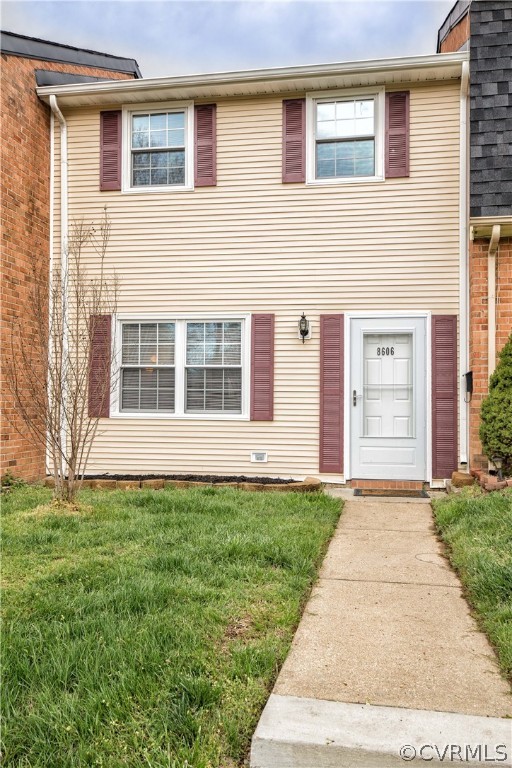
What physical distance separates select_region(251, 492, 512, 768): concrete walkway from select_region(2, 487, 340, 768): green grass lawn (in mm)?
117

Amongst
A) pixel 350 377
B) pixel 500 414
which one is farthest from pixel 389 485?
pixel 500 414

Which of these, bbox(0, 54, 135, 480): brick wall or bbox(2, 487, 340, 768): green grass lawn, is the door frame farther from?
bbox(0, 54, 135, 480): brick wall

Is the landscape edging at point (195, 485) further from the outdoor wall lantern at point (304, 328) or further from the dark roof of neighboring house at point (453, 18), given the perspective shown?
the dark roof of neighboring house at point (453, 18)

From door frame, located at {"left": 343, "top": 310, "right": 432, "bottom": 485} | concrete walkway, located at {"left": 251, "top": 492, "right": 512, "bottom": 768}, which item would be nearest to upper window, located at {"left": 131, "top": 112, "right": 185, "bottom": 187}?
door frame, located at {"left": 343, "top": 310, "right": 432, "bottom": 485}

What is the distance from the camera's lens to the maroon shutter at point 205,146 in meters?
7.75

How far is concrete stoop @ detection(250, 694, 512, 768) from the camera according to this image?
1.92 meters

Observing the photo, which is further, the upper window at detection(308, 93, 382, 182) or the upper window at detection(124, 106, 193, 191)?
the upper window at detection(124, 106, 193, 191)

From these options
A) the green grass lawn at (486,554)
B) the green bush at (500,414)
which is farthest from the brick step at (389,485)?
the green grass lawn at (486,554)

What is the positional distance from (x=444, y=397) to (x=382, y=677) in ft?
16.8

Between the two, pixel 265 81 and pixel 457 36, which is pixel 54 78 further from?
pixel 457 36

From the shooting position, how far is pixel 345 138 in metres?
7.44

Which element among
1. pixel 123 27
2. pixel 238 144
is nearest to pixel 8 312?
pixel 238 144

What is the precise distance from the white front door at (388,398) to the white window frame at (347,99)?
1795 millimetres

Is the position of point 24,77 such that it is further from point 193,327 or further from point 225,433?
point 225,433
